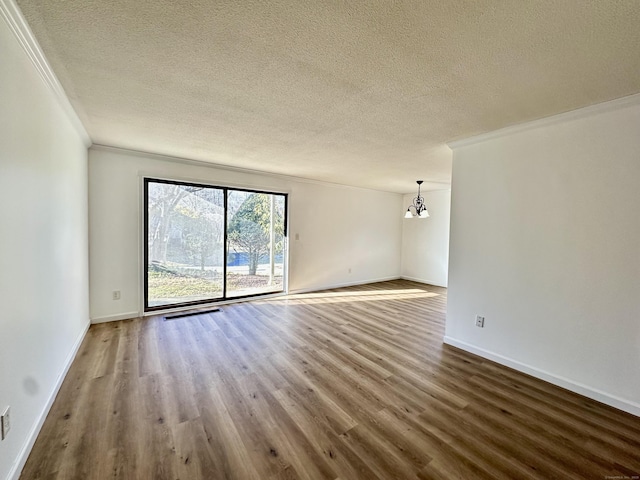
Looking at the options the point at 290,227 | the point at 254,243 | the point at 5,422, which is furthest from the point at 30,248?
the point at 290,227

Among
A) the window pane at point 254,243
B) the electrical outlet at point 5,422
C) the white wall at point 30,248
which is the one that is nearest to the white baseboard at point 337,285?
the window pane at point 254,243

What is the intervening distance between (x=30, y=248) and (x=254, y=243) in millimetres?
3351

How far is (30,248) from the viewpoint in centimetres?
163

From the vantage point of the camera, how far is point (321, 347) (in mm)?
2971

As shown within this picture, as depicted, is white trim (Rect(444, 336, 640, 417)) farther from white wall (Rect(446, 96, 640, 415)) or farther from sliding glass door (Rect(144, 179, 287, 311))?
sliding glass door (Rect(144, 179, 287, 311))

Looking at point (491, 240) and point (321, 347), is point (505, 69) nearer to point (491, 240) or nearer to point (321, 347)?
point (491, 240)

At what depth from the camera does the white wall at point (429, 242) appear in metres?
6.34

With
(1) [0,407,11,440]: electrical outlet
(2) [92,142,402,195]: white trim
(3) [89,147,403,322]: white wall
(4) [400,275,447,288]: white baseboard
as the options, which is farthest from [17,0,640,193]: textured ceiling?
(4) [400,275,447,288]: white baseboard

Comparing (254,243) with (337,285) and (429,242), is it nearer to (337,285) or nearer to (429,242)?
(337,285)

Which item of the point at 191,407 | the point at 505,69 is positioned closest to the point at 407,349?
the point at 191,407

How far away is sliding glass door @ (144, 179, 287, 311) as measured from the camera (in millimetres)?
4020

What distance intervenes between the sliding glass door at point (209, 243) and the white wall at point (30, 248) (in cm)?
150

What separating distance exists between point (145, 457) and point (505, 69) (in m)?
3.17

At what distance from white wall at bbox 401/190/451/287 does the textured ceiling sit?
3.88 metres
